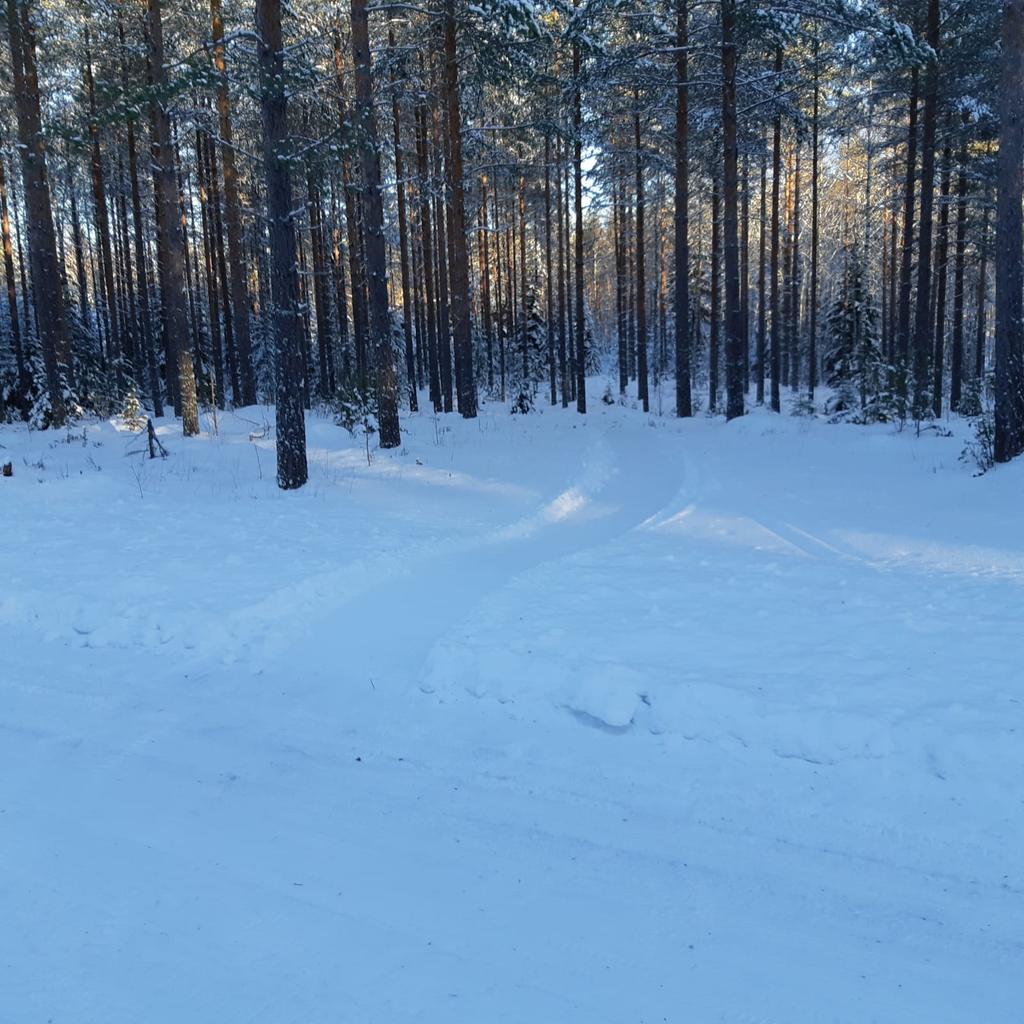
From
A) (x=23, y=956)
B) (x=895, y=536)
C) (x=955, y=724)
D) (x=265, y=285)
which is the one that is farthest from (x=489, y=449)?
(x=265, y=285)

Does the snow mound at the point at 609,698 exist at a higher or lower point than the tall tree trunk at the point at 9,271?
lower

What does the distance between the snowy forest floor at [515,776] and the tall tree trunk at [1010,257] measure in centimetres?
189

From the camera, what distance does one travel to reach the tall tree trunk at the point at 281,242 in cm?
927

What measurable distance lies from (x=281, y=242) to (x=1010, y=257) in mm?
9747

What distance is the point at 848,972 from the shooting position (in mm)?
2439

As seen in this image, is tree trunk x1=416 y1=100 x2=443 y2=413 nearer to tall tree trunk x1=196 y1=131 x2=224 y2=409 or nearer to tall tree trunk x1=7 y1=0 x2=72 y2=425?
tall tree trunk x1=196 y1=131 x2=224 y2=409

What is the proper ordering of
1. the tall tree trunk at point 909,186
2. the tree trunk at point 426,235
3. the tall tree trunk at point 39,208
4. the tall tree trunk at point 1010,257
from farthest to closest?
1. the tree trunk at point 426,235
2. the tall tree trunk at point 909,186
3. the tall tree trunk at point 39,208
4. the tall tree trunk at point 1010,257

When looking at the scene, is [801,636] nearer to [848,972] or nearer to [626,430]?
[848,972]

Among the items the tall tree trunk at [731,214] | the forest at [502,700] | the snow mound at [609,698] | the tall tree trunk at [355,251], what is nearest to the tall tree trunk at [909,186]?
the forest at [502,700]

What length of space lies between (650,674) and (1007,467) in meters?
7.23

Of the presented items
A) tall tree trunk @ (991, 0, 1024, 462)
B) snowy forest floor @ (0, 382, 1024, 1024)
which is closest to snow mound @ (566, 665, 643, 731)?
snowy forest floor @ (0, 382, 1024, 1024)

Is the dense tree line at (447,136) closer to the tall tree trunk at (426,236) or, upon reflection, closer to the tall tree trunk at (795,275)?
the tall tree trunk at (426,236)

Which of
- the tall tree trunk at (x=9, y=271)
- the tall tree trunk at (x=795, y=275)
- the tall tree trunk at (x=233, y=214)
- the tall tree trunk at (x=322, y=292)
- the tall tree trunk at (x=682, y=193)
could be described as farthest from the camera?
the tall tree trunk at (x=795, y=275)

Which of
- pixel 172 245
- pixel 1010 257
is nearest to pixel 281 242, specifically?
pixel 172 245
